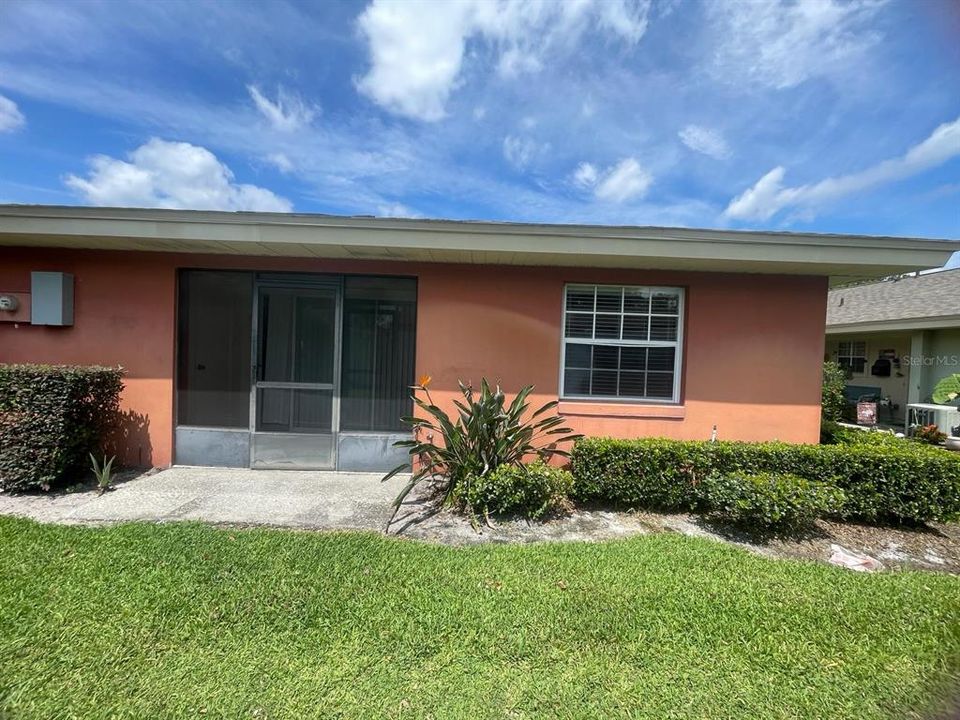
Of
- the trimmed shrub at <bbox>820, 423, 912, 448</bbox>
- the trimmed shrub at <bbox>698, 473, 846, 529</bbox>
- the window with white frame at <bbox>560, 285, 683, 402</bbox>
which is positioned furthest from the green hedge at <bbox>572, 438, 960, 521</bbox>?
the window with white frame at <bbox>560, 285, 683, 402</bbox>

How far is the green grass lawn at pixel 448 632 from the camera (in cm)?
198

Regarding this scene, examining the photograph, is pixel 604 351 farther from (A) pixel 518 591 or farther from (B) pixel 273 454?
(B) pixel 273 454

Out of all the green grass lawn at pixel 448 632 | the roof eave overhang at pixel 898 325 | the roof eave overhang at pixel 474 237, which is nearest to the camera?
the green grass lawn at pixel 448 632

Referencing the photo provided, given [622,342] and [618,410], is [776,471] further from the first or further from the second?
[622,342]

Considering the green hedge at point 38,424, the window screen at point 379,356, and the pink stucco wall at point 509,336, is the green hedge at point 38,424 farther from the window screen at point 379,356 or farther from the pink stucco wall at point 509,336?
the window screen at point 379,356

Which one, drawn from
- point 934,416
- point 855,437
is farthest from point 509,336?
point 934,416

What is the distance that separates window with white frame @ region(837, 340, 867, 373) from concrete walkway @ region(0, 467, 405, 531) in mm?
16678

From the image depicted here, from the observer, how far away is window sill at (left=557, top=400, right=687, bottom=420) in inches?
205

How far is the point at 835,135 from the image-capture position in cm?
651

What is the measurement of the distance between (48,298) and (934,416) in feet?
50.4

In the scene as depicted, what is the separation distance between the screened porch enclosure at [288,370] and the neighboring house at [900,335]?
11.8 m

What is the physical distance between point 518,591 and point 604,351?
3289 millimetres

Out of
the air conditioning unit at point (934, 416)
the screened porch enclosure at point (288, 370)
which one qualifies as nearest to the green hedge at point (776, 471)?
the screened porch enclosure at point (288, 370)

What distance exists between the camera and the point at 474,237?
4469 mm
